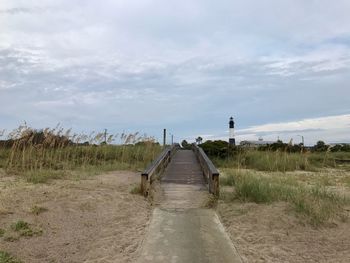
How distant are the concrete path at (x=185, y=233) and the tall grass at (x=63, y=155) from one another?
15.1 feet

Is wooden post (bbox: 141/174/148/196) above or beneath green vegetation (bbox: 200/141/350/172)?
beneath

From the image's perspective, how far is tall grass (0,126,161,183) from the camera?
54.5 ft

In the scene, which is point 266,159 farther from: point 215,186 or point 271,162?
point 215,186

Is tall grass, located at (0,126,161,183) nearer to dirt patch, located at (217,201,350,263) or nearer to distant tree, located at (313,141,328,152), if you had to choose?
dirt patch, located at (217,201,350,263)

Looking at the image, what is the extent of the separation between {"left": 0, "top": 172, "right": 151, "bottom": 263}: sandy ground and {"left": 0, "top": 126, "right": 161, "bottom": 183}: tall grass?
2802 millimetres

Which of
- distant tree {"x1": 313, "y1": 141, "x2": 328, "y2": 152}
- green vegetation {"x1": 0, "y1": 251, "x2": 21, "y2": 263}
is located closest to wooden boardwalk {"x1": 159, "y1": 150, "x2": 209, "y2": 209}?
green vegetation {"x1": 0, "y1": 251, "x2": 21, "y2": 263}

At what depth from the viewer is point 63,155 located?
19547 mm

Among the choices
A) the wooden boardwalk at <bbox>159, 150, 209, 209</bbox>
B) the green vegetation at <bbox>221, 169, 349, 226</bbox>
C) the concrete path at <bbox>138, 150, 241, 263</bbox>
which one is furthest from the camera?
the wooden boardwalk at <bbox>159, 150, 209, 209</bbox>

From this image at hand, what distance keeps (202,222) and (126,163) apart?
11.7 m

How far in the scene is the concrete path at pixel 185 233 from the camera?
7.02m

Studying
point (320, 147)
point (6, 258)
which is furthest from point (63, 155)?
point (320, 147)

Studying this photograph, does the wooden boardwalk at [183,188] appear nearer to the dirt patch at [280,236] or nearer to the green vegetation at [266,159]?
the dirt patch at [280,236]

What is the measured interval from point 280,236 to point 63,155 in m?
13.0

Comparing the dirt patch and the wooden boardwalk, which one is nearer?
the dirt patch
